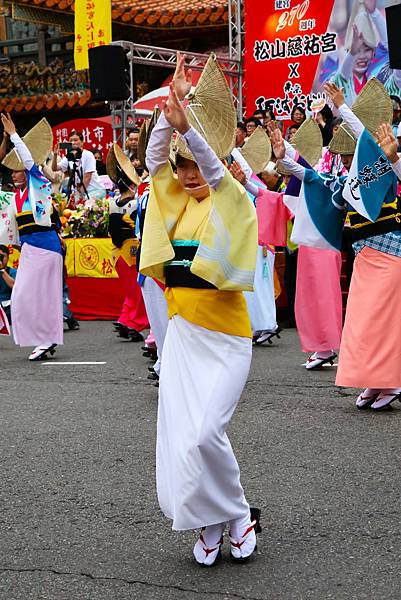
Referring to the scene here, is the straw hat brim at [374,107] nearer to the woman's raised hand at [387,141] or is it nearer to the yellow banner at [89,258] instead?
the woman's raised hand at [387,141]

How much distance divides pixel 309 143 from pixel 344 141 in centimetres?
107

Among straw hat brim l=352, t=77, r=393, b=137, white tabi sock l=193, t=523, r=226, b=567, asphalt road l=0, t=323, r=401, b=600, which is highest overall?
straw hat brim l=352, t=77, r=393, b=137

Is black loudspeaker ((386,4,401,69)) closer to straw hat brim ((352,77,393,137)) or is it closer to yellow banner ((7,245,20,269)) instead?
straw hat brim ((352,77,393,137))

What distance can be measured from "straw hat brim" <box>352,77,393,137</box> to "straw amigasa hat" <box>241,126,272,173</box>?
2.27 m

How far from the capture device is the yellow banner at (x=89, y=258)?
12648 mm

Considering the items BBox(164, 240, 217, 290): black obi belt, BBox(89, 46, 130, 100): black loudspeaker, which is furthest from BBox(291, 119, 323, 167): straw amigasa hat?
BBox(89, 46, 130, 100): black loudspeaker

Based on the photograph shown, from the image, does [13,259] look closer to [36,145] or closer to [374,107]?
[36,145]

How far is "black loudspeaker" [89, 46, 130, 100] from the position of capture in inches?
558

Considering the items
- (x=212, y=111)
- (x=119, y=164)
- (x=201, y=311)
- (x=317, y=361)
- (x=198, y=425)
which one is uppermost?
(x=212, y=111)

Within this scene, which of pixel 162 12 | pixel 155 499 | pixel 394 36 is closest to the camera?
pixel 155 499

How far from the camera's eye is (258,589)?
11.5 feet

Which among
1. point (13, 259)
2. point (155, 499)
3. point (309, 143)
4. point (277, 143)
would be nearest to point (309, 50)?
point (13, 259)

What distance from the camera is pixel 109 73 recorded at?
14219 millimetres

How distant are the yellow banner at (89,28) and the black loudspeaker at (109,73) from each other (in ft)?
4.39
